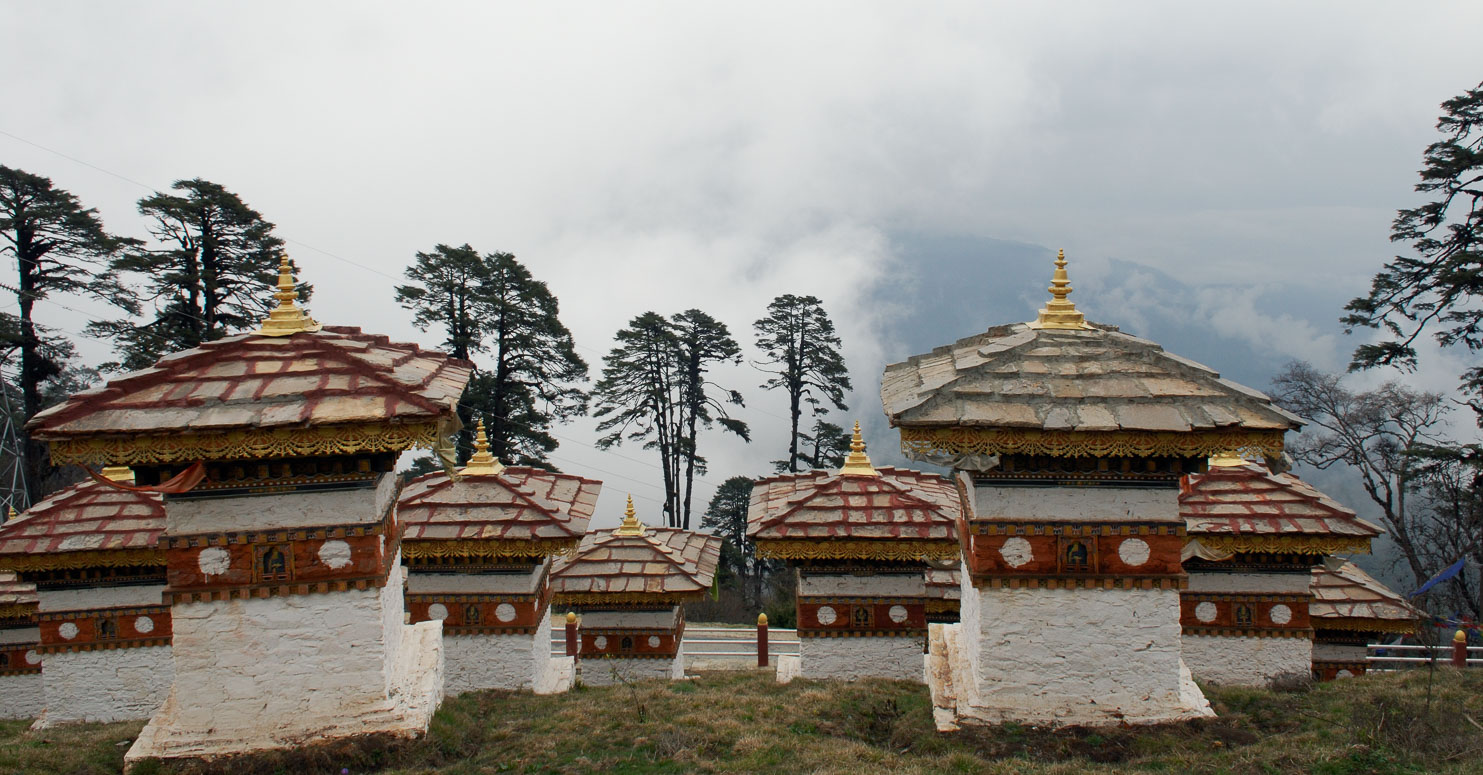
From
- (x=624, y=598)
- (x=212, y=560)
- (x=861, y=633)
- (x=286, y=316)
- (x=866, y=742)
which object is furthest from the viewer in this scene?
(x=624, y=598)

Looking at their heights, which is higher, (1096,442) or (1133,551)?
(1096,442)

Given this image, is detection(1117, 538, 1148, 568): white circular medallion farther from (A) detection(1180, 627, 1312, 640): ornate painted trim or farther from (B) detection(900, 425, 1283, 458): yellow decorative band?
(A) detection(1180, 627, 1312, 640): ornate painted trim

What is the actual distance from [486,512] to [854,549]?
13.6 ft

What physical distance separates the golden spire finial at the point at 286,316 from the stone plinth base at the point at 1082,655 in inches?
234

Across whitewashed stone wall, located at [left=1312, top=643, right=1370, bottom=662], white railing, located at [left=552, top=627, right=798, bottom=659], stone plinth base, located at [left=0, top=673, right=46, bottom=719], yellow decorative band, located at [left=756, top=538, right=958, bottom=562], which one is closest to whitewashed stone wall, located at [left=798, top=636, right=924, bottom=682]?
yellow decorative band, located at [left=756, top=538, right=958, bottom=562]

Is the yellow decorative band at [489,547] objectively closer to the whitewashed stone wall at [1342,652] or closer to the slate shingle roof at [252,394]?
the slate shingle roof at [252,394]

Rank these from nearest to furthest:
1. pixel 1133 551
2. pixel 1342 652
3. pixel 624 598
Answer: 1. pixel 1133 551
2. pixel 1342 652
3. pixel 624 598

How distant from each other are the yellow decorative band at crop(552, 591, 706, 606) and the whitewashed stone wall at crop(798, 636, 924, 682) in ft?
7.02

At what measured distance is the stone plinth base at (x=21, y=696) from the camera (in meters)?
12.7

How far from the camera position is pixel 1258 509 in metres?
10.2

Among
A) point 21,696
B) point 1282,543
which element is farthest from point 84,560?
point 1282,543

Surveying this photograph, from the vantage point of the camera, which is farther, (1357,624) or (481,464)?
(1357,624)

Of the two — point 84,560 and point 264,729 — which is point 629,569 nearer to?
point 264,729

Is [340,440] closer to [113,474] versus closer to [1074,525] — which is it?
[1074,525]
